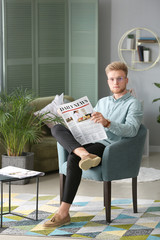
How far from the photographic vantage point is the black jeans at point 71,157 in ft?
10.2

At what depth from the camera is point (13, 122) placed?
4375 mm

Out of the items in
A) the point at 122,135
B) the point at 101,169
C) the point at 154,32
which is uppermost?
the point at 154,32

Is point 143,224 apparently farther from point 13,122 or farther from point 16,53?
point 16,53

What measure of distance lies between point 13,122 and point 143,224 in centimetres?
174

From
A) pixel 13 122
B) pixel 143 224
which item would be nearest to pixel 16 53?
pixel 13 122

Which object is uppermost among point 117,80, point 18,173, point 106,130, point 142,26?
point 142,26

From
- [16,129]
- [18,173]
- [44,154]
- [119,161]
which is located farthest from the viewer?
[44,154]

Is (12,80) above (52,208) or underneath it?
above

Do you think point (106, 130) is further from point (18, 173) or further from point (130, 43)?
point (130, 43)

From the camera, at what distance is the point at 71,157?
10.4 feet

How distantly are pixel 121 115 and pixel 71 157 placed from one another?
1.64 feet

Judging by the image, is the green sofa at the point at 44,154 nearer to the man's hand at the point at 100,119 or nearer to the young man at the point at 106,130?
the young man at the point at 106,130

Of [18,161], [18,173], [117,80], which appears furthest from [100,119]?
[18,161]

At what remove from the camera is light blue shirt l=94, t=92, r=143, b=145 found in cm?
318
